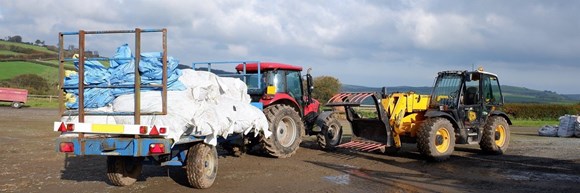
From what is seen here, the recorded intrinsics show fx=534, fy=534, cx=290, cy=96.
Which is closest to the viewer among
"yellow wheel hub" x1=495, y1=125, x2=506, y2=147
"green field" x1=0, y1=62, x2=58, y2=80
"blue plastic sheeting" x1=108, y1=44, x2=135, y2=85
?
"blue plastic sheeting" x1=108, y1=44, x2=135, y2=85

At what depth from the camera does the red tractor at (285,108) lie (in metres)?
11.8

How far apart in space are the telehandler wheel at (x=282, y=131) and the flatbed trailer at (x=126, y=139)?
3.49 meters

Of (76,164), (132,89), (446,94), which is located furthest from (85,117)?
(446,94)

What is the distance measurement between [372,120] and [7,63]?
50202 millimetres

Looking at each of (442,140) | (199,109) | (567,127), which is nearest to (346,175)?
(442,140)

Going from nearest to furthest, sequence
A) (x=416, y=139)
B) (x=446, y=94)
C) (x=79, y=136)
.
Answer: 1. (x=79, y=136)
2. (x=416, y=139)
3. (x=446, y=94)

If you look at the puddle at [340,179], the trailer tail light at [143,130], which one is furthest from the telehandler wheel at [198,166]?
the puddle at [340,179]

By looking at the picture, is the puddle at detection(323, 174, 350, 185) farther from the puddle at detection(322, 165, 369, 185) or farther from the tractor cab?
the tractor cab

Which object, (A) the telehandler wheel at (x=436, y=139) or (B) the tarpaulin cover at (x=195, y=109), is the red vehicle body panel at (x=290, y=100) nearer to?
(B) the tarpaulin cover at (x=195, y=109)

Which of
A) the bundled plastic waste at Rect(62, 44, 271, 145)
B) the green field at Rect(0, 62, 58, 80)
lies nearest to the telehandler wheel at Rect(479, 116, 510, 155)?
the bundled plastic waste at Rect(62, 44, 271, 145)

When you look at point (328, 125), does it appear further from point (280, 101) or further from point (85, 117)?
point (85, 117)

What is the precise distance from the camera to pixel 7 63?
172 feet

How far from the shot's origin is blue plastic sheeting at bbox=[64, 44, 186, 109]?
750cm

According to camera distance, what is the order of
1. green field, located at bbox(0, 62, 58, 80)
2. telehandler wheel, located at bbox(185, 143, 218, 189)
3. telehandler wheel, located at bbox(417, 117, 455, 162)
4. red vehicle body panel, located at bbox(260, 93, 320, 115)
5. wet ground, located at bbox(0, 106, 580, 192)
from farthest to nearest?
1. green field, located at bbox(0, 62, 58, 80)
2. red vehicle body panel, located at bbox(260, 93, 320, 115)
3. telehandler wheel, located at bbox(417, 117, 455, 162)
4. wet ground, located at bbox(0, 106, 580, 192)
5. telehandler wheel, located at bbox(185, 143, 218, 189)
